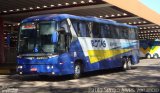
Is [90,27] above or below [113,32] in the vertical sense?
above

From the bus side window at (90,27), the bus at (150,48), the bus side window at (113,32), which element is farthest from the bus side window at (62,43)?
the bus at (150,48)

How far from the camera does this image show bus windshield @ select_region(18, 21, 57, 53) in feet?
50.7

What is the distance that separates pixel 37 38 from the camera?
15.7 meters

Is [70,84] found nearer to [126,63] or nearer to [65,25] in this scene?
[65,25]

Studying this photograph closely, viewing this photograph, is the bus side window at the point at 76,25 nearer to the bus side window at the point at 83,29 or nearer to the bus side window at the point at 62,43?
the bus side window at the point at 83,29

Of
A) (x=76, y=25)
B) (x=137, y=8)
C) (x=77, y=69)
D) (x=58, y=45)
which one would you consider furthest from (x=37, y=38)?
(x=137, y=8)

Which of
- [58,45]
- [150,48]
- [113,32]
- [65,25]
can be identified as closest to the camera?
[58,45]

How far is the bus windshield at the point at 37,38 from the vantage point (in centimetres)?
1546

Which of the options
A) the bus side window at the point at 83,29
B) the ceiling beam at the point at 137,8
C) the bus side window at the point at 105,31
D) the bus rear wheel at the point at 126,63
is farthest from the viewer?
the ceiling beam at the point at 137,8

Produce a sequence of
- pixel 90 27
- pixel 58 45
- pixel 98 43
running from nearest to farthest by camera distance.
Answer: pixel 58 45 → pixel 90 27 → pixel 98 43

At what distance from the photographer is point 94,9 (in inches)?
1162

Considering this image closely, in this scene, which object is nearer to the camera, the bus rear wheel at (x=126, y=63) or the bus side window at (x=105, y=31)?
the bus side window at (x=105, y=31)

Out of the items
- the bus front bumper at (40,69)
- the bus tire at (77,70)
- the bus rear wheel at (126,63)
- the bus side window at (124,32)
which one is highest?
the bus side window at (124,32)

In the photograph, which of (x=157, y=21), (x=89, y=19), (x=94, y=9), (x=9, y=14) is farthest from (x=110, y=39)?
(x=157, y=21)
